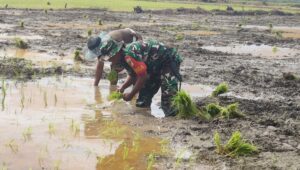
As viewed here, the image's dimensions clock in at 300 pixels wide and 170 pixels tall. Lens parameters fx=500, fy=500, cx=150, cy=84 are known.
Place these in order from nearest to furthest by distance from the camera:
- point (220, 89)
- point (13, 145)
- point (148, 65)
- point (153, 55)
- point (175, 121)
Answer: point (13, 145)
point (175, 121)
point (153, 55)
point (148, 65)
point (220, 89)

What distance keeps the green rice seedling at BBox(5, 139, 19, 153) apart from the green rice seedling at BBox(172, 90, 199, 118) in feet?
8.78

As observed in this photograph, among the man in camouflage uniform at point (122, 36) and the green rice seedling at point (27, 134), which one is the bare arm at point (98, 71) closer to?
the man in camouflage uniform at point (122, 36)

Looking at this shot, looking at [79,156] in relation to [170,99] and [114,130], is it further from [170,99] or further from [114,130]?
[170,99]

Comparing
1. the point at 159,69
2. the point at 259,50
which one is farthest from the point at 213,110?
the point at 259,50

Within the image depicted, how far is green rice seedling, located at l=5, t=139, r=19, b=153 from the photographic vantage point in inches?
230

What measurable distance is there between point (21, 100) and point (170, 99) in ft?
8.06

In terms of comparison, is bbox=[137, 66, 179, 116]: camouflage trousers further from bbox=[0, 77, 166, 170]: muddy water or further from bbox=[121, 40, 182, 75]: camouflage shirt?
bbox=[0, 77, 166, 170]: muddy water

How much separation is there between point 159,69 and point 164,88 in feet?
1.07

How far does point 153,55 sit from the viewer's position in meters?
8.08

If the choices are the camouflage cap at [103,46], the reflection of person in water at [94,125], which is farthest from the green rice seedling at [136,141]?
the camouflage cap at [103,46]

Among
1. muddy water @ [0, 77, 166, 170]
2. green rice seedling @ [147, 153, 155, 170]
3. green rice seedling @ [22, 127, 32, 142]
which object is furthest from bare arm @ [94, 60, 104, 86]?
green rice seedling @ [147, 153, 155, 170]

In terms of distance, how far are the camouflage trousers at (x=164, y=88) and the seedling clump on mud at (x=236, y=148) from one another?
6.83 ft

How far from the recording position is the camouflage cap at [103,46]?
7.95 metres

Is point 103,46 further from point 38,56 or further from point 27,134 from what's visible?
point 38,56
